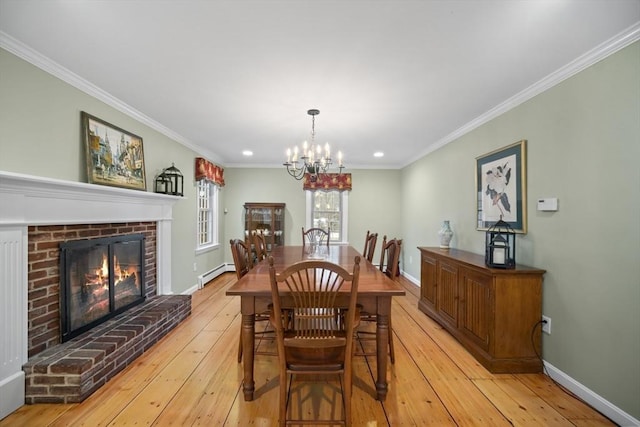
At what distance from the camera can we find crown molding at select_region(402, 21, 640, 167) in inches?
67.1

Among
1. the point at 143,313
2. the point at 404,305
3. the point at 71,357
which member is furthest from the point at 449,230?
the point at 71,357

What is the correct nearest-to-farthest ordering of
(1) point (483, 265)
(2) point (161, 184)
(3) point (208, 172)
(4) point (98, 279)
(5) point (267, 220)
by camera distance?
(1) point (483, 265) < (4) point (98, 279) < (2) point (161, 184) < (3) point (208, 172) < (5) point (267, 220)

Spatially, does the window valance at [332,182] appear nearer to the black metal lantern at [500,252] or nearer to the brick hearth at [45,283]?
the black metal lantern at [500,252]

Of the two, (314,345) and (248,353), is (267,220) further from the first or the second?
(314,345)

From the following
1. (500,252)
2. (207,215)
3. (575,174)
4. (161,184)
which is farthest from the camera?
(207,215)

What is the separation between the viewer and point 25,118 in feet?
6.44

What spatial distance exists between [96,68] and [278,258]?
7.34ft

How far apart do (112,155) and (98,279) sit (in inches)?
47.2

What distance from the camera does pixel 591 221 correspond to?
75.8 inches

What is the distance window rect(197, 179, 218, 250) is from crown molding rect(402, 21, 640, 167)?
4.51m

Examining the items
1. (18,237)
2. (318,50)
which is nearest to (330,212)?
(318,50)

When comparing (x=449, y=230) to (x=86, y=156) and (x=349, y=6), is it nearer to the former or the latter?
(x=349, y=6)

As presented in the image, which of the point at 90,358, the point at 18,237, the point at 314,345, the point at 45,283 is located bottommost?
the point at 90,358

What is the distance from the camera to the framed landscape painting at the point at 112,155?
97.5 inches
